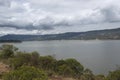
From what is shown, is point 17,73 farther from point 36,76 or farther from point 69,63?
point 69,63

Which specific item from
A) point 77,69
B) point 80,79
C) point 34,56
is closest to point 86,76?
point 80,79

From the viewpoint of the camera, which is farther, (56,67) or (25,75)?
(56,67)

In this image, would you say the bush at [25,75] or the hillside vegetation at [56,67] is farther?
the hillside vegetation at [56,67]

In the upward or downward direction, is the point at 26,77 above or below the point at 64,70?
above

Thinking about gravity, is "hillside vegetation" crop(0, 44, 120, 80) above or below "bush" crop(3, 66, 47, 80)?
below

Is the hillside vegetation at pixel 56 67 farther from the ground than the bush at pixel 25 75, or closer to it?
closer to it

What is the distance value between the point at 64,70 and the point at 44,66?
918 centimetres

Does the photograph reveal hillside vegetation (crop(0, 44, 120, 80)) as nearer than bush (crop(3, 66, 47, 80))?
No

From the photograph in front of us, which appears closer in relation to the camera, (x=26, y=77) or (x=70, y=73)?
(x=26, y=77)

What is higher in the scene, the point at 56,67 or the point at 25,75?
the point at 25,75

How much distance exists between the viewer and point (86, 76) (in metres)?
48.3

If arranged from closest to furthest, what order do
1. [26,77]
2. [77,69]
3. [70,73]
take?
[26,77] < [70,73] < [77,69]

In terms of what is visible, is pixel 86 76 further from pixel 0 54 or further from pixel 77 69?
pixel 0 54

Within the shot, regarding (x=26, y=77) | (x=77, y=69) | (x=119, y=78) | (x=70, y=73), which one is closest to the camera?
(x=26, y=77)
